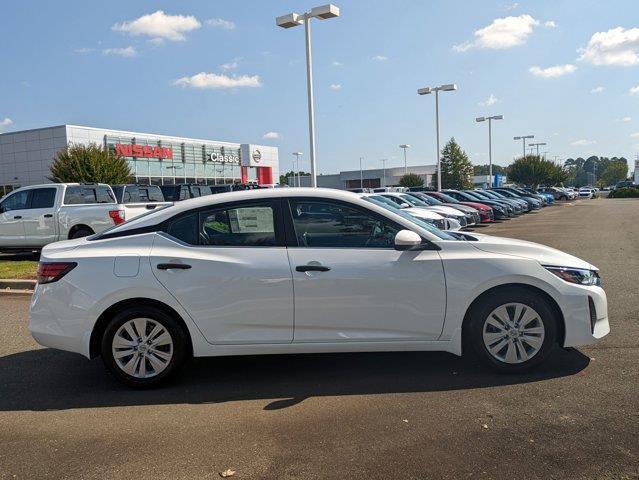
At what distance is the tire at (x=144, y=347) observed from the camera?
15.2ft

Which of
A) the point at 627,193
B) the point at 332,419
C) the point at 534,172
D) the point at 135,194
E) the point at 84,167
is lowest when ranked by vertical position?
the point at 332,419

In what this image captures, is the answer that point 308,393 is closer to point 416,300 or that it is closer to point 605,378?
point 416,300

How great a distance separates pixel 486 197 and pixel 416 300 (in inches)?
1077

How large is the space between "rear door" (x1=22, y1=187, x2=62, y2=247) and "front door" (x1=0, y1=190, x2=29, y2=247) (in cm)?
13

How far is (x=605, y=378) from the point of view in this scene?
4.63 metres

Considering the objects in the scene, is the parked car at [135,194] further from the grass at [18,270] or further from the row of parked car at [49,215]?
the grass at [18,270]

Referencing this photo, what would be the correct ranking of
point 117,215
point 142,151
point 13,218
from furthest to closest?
point 142,151 → point 13,218 → point 117,215

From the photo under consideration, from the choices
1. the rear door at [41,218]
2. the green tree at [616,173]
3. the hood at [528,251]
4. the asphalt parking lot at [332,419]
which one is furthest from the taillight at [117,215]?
the green tree at [616,173]

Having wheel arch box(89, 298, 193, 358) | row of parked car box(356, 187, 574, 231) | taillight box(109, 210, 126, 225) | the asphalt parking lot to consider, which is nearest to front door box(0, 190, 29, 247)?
taillight box(109, 210, 126, 225)

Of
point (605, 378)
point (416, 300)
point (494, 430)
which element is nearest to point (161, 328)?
point (416, 300)

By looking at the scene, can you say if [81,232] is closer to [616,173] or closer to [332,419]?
[332,419]

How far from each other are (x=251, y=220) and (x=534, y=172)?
7191cm

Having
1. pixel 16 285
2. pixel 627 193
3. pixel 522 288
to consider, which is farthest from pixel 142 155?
pixel 627 193

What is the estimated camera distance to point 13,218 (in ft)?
43.7
